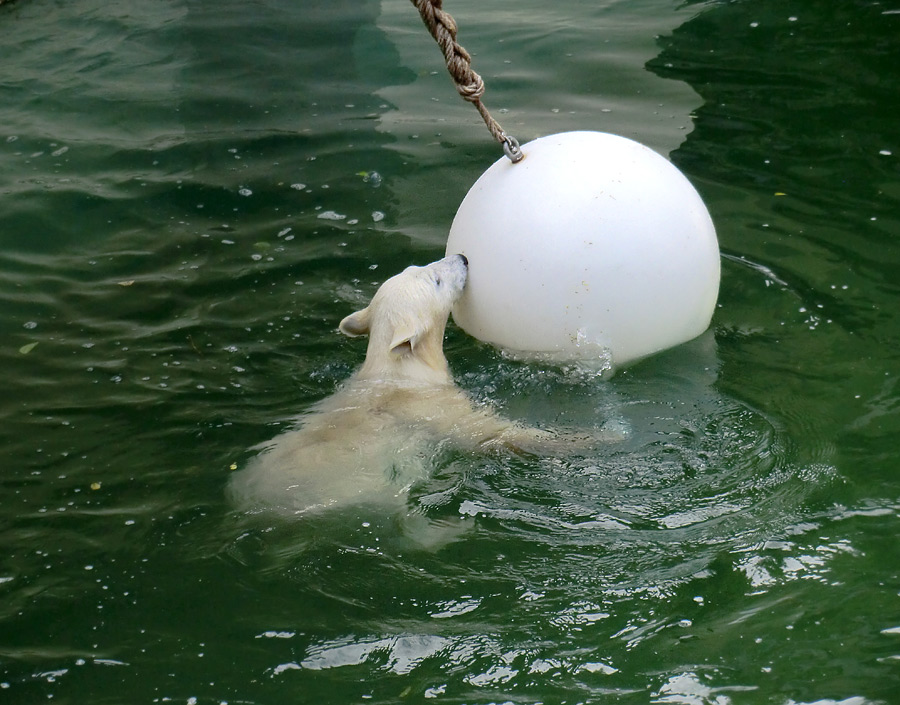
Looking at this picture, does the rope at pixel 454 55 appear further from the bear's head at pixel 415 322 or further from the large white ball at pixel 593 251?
the bear's head at pixel 415 322

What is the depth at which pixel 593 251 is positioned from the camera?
396 cm

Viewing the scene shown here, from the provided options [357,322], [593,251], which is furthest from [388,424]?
[593,251]

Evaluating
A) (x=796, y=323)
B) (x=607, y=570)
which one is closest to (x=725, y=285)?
(x=796, y=323)

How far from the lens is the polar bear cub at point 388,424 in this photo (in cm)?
398

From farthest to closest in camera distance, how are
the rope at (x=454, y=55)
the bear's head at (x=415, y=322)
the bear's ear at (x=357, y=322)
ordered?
the bear's ear at (x=357, y=322)
the bear's head at (x=415, y=322)
the rope at (x=454, y=55)

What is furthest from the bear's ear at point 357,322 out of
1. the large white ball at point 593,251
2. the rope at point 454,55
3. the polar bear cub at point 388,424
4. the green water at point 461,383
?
the rope at point 454,55

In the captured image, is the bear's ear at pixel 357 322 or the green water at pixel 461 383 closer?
the green water at pixel 461 383

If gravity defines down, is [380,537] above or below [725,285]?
below

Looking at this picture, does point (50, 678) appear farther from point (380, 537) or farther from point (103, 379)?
point (103, 379)

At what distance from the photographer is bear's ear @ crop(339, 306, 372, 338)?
481cm

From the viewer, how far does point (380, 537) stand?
3.84 metres

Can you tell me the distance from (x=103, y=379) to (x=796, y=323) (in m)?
3.29

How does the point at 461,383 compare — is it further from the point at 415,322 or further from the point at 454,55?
the point at 454,55

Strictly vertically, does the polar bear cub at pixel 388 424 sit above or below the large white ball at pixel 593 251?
below
